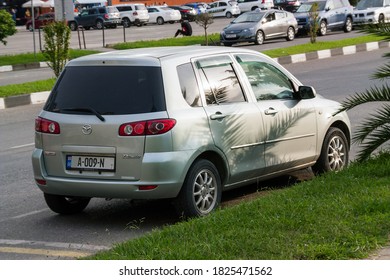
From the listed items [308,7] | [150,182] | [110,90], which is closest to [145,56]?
[110,90]

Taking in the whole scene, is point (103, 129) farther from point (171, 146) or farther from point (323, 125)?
point (323, 125)

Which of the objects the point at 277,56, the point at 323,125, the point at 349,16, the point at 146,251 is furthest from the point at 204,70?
the point at 349,16

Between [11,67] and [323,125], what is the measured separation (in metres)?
22.0

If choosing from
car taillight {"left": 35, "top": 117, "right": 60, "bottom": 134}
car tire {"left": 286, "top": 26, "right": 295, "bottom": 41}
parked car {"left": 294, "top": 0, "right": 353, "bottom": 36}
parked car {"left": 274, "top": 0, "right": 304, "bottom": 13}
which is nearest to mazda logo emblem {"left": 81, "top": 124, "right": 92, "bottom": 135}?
car taillight {"left": 35, "top": 117, "right": 60, "bottom": 134}

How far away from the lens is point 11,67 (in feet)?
98.7

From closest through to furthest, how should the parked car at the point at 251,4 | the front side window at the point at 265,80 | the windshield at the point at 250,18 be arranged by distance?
the front side window at the point at 265,80 → the windshield at the point at 250,18 → the parked car at the point at 251,4

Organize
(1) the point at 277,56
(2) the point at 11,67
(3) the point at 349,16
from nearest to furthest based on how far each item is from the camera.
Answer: (1) the point at 277,56
(2) the point at 11,67
(3) the point at 349,16

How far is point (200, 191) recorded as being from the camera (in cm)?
794

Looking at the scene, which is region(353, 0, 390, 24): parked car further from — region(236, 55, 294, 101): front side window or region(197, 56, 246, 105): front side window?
region(197, 56, 246, 105): front side window

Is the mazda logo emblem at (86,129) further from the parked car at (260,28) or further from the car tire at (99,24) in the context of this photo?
the car tire at (99,24)

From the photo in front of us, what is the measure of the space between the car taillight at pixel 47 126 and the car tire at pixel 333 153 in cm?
274

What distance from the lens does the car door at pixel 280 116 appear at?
28.7 ft

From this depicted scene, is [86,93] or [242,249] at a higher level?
[86,93]

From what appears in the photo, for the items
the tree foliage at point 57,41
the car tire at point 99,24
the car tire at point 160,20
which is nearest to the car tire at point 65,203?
the tree foliage at point 57,41
